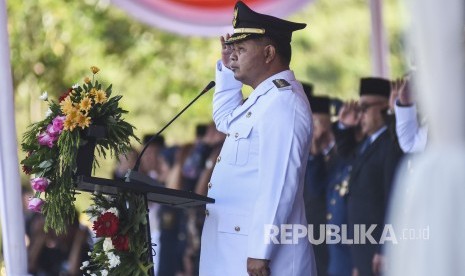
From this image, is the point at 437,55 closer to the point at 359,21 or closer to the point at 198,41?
the point at 198,41

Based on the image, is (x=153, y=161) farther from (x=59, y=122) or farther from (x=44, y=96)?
(x=59, y=122)

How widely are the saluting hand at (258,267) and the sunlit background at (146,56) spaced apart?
844cm

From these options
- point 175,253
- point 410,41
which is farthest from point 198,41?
point 410,41

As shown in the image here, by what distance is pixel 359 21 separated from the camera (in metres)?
19.8

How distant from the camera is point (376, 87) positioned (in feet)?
24.0

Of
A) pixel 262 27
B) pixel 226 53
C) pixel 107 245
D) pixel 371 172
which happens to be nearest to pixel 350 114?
pixel 371 172

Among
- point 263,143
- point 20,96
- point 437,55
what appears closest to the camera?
point 437,55

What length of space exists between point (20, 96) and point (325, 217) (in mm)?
8589

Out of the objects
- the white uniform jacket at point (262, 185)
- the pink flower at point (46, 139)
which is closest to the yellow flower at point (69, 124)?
the pink flower at point (46, 139)

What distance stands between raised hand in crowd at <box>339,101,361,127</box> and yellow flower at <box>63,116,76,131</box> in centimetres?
345

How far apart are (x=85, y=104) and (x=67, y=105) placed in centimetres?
7

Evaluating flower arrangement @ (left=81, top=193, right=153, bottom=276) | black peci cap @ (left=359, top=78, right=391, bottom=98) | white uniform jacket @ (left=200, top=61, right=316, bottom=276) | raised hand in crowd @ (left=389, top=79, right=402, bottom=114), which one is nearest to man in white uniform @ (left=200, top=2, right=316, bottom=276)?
white uniform jacket @ (left=200, top=61, right=316, bottom=276)

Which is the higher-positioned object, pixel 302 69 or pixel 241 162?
pixel 302 69

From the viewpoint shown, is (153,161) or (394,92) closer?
(394,92)
